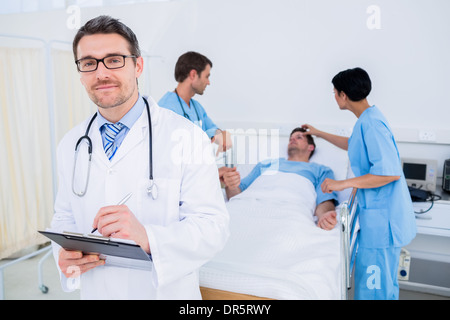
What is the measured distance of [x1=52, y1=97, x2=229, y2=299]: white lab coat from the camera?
2.61ft

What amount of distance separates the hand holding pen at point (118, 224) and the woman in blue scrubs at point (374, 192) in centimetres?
90

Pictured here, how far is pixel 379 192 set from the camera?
145 centimetres

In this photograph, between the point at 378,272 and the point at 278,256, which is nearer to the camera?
the point at 278,256

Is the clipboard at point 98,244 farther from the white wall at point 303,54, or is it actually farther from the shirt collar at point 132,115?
the white wall at point 303,54

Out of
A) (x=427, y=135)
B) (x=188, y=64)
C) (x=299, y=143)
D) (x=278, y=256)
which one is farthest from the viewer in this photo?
(x=299, y=143)

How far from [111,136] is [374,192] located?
106cm

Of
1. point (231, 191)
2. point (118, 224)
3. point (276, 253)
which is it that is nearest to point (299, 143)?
point (231, 191)

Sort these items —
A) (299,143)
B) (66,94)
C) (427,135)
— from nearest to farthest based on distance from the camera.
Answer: (427,135) < (299,143) < (66,94)

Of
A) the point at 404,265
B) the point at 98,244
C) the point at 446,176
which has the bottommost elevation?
the point at 404,265

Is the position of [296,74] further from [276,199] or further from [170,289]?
[170,289]

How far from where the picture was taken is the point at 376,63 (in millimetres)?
1987

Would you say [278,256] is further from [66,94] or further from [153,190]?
[66,94]

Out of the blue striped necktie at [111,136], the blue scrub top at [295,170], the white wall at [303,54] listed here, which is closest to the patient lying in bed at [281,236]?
the blue scrub top at [295,170]

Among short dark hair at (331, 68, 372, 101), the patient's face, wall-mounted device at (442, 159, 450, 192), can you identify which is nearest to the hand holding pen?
short dark hair at (331, 68, 372, 101)
